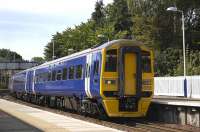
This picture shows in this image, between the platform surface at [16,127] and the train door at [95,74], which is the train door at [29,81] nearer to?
the train door at [95,74]

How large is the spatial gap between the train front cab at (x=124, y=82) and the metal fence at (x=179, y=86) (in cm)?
1265

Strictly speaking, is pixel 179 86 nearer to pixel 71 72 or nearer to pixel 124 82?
pixel 71 72

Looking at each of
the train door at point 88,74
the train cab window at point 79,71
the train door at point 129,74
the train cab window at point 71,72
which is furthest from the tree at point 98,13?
the train door at point 129,74

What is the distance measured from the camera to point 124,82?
22.1 metres

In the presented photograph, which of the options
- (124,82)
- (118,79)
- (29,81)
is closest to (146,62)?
(124,82)

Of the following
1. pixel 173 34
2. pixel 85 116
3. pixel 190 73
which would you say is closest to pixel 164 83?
pixel 190 73

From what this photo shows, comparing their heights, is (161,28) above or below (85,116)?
above

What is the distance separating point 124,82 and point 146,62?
1.64 metres

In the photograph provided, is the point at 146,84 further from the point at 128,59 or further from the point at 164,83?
the point at 164,83

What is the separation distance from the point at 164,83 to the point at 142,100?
18704 millimetres

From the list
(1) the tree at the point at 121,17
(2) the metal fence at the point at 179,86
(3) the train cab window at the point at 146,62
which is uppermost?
(1) the tree at the point at 121,17

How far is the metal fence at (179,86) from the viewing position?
34906mm

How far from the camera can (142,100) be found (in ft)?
73.3

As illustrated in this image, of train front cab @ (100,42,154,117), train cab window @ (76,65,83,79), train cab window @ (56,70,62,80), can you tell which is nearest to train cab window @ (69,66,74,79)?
train cab window @ (76,65,83,79)
